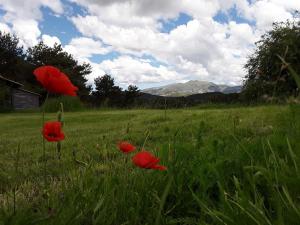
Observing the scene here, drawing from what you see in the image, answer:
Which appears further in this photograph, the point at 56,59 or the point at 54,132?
the point at 56,59

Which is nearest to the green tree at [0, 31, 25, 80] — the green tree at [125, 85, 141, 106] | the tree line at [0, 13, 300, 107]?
the tree line at [0, 13, 300, 107]

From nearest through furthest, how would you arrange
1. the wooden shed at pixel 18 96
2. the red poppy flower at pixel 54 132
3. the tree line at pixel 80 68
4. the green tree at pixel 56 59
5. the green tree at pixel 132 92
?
the red poppy flower at pixel 54 132 < the tree line at pixel 80 68 < the wooden shed at pixel 18 96 < the green tree at pixel 132 92 < the green tree at pixel 56 59

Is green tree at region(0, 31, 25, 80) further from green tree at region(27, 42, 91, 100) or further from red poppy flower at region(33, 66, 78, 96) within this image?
red poppy flower at region(33, 66, 78, 96)

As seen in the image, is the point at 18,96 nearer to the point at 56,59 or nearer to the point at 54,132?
the point at 56,59

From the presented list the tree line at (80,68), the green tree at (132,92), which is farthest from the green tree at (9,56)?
the green tree at (132,92)

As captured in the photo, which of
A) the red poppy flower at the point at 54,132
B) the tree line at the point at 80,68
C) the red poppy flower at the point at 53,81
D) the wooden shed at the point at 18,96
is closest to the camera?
the red poppy flower at the point at 53,81

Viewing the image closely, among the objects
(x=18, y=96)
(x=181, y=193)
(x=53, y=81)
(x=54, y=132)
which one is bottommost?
(x=18, y=96)

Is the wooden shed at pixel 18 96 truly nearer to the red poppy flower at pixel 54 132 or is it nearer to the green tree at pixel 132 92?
the green tree at pixel 132 92

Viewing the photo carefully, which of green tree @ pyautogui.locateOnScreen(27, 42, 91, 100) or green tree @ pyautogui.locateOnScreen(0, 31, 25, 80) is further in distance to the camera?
green tree @ pyautogui.locateOnScreen(27, 42, 91, 100)

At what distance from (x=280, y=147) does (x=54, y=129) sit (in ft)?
6.06

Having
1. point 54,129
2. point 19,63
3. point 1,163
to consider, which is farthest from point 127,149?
point 19,63

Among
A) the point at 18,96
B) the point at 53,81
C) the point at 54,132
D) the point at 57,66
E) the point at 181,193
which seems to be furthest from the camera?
the point at 57,66

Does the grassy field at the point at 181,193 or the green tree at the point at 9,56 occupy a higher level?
the green tree at the point at 9,56

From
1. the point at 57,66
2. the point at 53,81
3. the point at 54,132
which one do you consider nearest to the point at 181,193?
the point at 54,132
